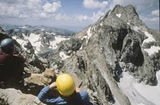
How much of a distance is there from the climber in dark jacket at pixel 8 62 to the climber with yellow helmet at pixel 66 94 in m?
3.30

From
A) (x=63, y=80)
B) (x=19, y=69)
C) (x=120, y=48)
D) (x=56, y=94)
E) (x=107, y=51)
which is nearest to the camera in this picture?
(x=63, y=80)

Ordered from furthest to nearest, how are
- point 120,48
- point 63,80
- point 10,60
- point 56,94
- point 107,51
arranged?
point 120,48 → point 107,51 → point 10,60 → point 56,94 → point 63,80

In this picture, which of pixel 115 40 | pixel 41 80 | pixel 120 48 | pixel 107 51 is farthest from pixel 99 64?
pixel 41 80

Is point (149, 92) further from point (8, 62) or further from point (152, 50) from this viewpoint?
point (8, 62)

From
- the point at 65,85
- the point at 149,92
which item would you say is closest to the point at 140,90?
the point at 149,92

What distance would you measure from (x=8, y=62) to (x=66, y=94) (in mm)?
4787

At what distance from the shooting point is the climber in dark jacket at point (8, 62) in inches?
471

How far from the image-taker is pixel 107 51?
354 ft

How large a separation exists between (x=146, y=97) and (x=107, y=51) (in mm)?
41791

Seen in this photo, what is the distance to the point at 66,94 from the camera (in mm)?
9664

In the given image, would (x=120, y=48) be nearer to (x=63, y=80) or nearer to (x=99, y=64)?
(x=99, y=64)

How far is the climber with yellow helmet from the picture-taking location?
944cm

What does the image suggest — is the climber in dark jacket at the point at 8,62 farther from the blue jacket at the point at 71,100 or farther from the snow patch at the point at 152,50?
the snow patch at the point at 152,50

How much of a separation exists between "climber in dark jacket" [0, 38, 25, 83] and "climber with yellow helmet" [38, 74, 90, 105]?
330 cm
